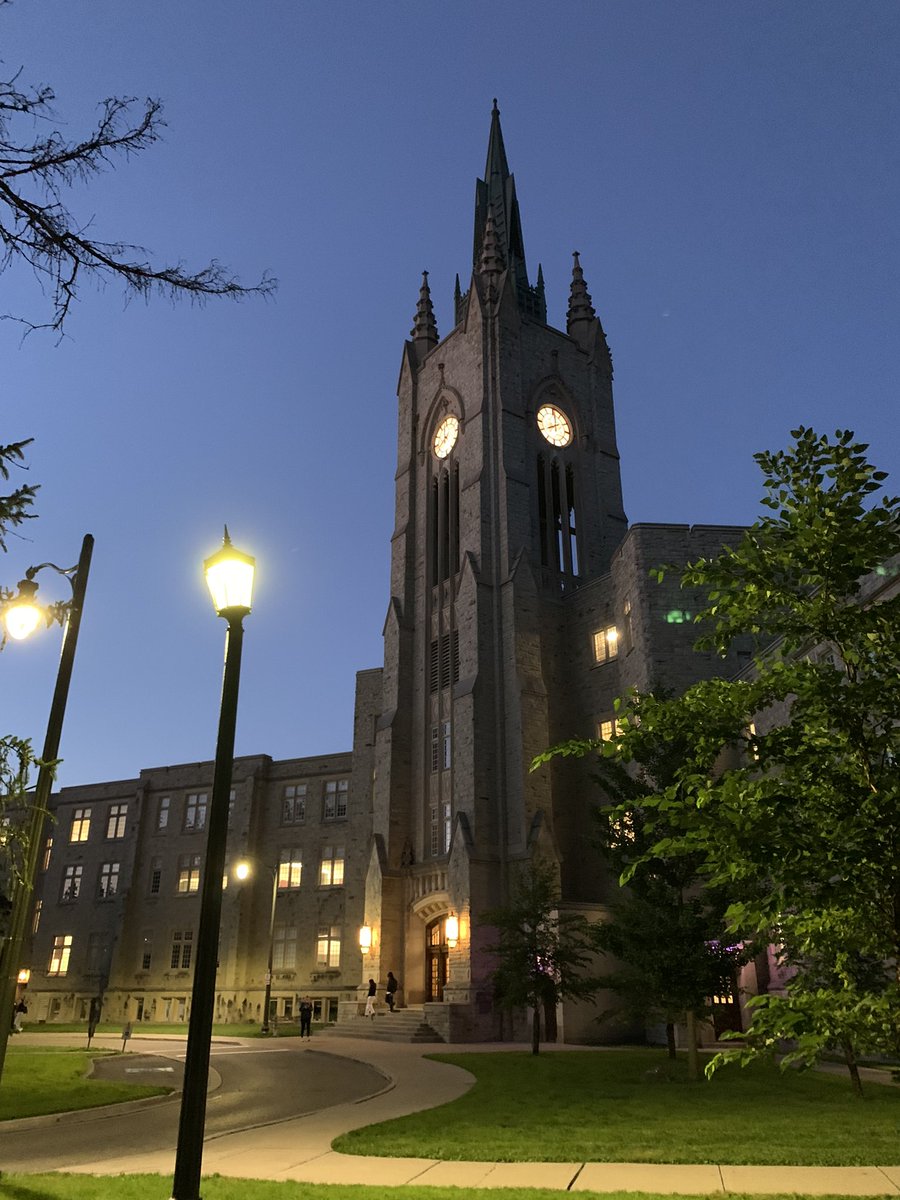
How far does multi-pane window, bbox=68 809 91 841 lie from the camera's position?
5803 cm

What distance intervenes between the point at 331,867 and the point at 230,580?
44.6 metres

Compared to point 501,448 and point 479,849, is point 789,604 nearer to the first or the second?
point 479,849

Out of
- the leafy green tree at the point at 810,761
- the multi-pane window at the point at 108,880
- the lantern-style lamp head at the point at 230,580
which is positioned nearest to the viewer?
the leafy green tree at the point at 810,761

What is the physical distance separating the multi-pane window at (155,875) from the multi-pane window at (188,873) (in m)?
1.37

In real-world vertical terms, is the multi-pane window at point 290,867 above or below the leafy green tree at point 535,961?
above

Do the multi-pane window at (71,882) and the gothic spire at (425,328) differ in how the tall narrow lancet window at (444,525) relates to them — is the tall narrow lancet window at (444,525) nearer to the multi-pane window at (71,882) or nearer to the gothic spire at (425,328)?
the gothic spire at (425,328)

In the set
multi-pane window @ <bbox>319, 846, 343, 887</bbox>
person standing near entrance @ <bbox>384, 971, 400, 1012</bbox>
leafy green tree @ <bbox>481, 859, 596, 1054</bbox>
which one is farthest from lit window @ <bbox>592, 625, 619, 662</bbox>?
multi-pane window @ <bbox>319, 846, 343, 887</bbox>

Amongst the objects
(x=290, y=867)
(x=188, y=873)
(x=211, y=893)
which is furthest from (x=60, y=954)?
(x=211, y=893)

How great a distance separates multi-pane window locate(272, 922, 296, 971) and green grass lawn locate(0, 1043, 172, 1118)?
2804 cm

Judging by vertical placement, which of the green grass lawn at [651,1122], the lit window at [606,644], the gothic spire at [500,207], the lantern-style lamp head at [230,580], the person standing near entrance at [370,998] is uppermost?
the gothic spire at [500,207]

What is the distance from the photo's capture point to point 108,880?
5547cm

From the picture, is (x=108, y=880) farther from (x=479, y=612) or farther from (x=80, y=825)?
(x=479, y=612)

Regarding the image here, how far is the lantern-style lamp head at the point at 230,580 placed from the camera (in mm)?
8109

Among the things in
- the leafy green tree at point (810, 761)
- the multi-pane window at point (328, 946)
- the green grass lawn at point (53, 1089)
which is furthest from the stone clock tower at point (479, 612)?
the leafy green tree at point (810, 761)
